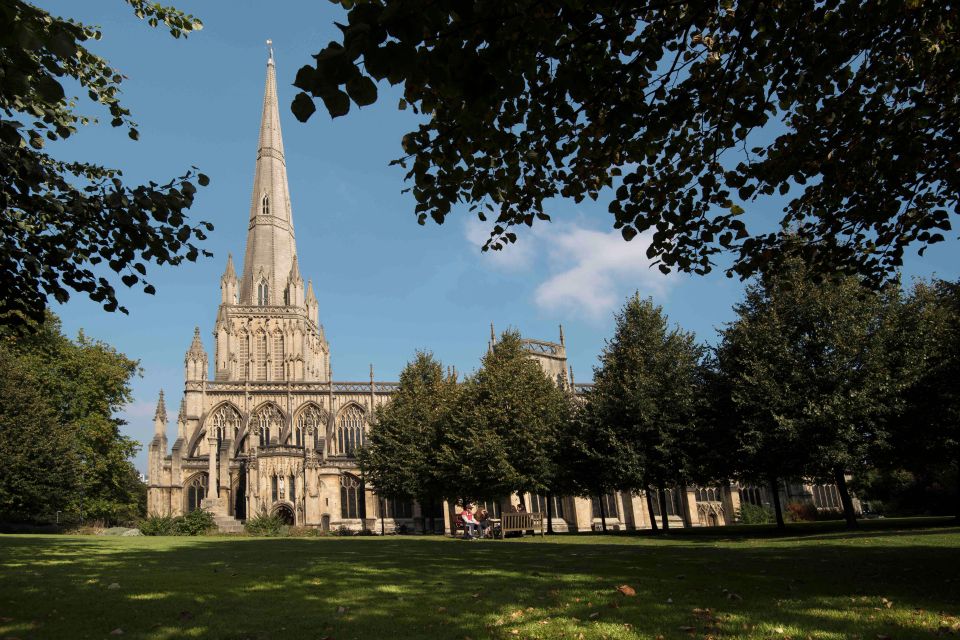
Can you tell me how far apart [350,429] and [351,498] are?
41.2 ft

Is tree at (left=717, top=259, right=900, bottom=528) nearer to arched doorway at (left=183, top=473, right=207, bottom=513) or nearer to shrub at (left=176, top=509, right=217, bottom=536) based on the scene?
shrub at (left=176, top=509, right=217, bottom=536)

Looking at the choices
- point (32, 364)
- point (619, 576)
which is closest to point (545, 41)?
point (619, 576)

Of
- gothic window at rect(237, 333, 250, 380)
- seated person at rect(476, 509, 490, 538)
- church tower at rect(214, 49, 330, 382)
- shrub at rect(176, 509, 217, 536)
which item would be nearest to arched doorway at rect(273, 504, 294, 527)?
shrub at rect(176, 509, 217, 536)

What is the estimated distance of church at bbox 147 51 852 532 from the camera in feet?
167

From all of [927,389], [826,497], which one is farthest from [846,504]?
[826,497]

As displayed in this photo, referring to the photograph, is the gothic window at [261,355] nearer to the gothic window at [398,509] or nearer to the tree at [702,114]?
the gothic window at [398,509]

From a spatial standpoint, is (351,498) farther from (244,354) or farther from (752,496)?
(752,496)

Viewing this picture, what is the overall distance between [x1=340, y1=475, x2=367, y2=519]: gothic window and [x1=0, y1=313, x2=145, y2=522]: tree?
1540 centimetres

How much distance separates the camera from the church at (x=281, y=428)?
50875 millimetres

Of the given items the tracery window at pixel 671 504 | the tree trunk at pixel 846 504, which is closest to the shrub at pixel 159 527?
the tree trunk at pixel 846 504

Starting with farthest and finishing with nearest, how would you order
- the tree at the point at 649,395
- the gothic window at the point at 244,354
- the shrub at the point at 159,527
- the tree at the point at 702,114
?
1. the gothic window at the point at 244,354
2. the shrub at the point at 159,527
3. the tree at the point at 649,395
4. the tree at the point at 702,114

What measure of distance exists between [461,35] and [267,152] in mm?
90293

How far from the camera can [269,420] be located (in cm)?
6744

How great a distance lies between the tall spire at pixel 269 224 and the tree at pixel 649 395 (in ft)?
171
